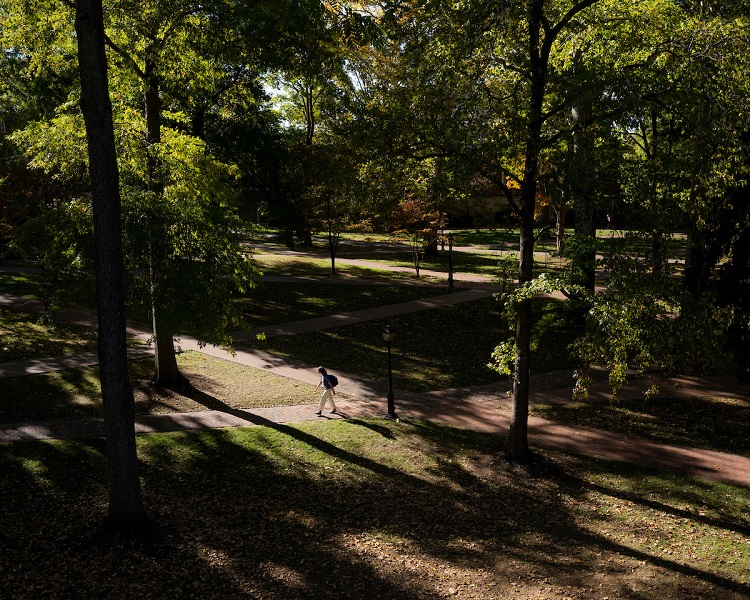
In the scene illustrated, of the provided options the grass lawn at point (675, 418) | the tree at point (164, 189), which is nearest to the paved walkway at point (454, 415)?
the grass lawn at point (675, 418)

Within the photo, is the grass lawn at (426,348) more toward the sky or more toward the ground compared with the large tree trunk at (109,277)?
more toward the ground

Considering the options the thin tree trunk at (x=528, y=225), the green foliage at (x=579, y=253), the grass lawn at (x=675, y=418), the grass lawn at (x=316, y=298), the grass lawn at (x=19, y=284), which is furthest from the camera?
the grass lawn at (x=19, y=284)

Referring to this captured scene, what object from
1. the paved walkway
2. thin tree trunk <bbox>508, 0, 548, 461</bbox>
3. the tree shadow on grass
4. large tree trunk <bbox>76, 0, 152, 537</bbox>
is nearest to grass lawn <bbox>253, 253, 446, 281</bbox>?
the paved walkway

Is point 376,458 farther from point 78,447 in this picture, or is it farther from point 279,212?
point 279,212

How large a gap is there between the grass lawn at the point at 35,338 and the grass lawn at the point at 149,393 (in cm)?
209

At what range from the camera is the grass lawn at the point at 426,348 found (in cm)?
1777

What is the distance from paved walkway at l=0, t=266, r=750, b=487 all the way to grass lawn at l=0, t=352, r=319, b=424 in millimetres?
462

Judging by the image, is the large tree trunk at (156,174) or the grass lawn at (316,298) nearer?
the large tree trunk at (156,174)

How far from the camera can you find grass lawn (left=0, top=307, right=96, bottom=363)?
17438 millimetres

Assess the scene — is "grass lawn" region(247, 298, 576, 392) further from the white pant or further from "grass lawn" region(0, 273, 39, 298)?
"grass lawn" region(0, 273, 39, 298)

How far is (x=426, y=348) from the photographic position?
20312 millimetres

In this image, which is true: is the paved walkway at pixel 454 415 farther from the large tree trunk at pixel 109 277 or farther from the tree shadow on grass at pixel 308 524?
the large tree trunk at pixel 109 277

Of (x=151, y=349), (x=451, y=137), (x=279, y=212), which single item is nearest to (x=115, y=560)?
(x=451, y=137)

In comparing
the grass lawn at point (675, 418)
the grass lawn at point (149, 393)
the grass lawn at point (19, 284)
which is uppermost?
the grass lawn at point (19, 284)
